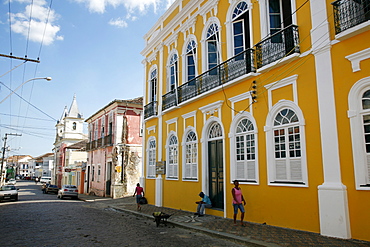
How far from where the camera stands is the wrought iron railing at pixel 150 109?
17422 millimetres

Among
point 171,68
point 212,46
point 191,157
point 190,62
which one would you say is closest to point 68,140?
point 171,68

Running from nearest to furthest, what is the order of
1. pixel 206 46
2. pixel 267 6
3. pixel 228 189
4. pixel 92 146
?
1. pixel 267 6
2. pixel 228 189
3. pixel 206 46
4. pixel 92 146

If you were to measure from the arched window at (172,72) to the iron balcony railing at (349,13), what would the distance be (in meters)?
9.02

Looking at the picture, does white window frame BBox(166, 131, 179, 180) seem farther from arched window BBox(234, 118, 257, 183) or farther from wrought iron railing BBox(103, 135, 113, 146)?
wrought iron railing BBox(103, 135, 113, 146)

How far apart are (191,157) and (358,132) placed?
778 cm

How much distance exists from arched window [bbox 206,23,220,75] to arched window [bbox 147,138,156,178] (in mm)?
6634

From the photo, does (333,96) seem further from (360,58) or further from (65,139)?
(65,139)

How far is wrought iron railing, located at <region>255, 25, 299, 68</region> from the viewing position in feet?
28.7

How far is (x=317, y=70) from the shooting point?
800 cm

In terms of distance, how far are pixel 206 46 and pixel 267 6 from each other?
372 cm

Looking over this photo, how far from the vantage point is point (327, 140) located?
7.58 meters

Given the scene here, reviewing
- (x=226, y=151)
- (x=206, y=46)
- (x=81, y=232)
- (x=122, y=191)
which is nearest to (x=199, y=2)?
(x=206, y=46)

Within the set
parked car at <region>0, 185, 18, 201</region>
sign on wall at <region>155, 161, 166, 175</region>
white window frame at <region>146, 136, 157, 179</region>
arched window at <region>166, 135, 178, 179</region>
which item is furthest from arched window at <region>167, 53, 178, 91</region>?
parked car at <region>0, 185, 18, 201</region>

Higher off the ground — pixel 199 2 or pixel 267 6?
pixel 199 2
